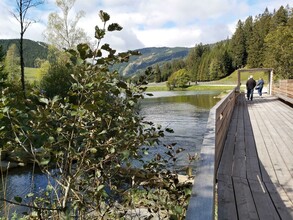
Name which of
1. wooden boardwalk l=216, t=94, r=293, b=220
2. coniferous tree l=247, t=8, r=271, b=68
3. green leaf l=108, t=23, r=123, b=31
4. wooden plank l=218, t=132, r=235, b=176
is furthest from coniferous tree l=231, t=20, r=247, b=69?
green leaf l=108, t=23, r=123, b=31

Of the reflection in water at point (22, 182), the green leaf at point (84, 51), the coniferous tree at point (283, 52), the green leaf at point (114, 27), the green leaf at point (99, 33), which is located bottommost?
the reflection in water at point (22, 182)

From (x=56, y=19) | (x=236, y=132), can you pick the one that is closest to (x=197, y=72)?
(x=56, y=19)

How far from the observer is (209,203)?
1.21 metres

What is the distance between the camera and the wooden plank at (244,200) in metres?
2.40

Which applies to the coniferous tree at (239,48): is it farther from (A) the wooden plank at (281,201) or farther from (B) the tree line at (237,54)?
(A) the wooden plank at (281,201)

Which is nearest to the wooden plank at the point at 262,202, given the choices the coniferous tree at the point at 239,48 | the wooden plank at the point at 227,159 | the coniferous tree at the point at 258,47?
the wooden plank at the point at 227,159

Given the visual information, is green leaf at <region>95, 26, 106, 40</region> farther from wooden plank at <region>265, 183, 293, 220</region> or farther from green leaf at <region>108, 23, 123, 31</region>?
wooden plank at <region>265, 183, 293, 220</region>

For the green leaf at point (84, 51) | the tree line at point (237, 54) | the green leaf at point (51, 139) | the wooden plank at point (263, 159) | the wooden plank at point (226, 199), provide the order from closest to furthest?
the green leaf at point (84, 51)
the green leaf at point (51, 139)
the wooden plank at point (226, 199)
the wooden plank at point (263, 159)
the tree line at point (237, 54)

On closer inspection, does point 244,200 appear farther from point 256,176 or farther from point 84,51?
point 84,51

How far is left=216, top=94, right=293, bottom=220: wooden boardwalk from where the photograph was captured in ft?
8.18

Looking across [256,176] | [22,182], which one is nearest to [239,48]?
[22,182]

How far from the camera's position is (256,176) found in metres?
3.39

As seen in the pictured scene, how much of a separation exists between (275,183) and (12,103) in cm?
300

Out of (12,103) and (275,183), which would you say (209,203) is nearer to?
(12,103)
